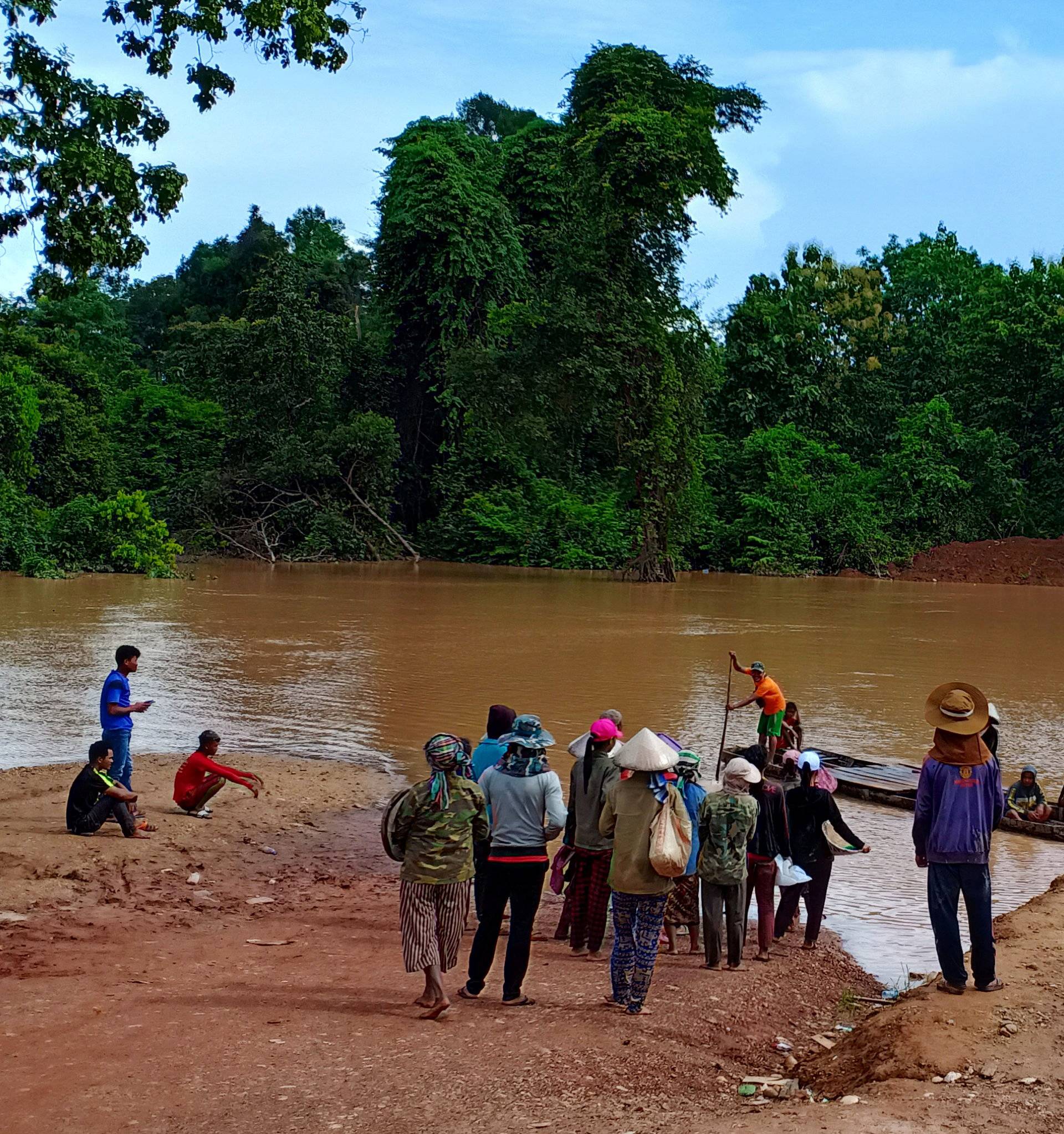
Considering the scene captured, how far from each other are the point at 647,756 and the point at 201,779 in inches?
216

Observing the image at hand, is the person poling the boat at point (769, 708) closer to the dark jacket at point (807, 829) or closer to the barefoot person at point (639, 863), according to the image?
the dark jacket at point (807, 829)

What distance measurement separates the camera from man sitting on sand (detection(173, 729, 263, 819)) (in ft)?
34.9

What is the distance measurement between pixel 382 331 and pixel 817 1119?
5162 centimetres

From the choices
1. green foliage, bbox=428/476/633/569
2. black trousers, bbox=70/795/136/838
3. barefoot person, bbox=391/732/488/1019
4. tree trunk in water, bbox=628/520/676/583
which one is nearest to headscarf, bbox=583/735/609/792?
barefoot person, bbox=391/732/488/1019

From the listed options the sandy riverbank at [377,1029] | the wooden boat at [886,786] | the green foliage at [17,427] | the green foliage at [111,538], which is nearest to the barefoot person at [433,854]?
the sandy riverbank at [377,1029]

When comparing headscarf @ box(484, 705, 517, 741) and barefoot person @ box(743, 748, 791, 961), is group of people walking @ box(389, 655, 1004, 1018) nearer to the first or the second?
headscarf @ box(484, 705, 517, 741)

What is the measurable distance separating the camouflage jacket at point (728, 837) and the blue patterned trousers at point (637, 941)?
887 millimetres

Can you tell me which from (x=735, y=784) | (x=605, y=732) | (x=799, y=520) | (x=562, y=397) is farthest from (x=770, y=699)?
(x=799, y=520)

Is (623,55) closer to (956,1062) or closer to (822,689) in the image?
(822,689)

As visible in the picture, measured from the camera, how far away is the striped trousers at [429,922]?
21.5 feet

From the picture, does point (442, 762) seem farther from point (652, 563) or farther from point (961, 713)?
point (652, 563)

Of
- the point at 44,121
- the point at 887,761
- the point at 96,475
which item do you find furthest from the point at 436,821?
the point at 96,475

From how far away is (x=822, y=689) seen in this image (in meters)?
20.5

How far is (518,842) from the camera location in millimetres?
6645
